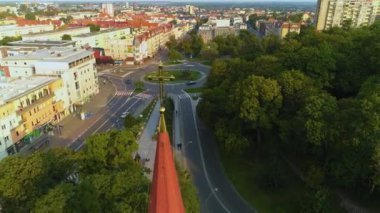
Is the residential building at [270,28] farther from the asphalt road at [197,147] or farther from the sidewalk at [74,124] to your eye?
the sidewalk at [74,124]

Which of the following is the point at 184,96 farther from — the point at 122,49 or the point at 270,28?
the point at 270,28

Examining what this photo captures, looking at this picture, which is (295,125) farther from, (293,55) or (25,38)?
(25,38)

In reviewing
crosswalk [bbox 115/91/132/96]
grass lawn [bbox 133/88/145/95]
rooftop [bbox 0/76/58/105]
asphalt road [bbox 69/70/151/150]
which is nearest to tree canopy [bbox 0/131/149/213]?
asphalt road [bbox 69/70/151/150]

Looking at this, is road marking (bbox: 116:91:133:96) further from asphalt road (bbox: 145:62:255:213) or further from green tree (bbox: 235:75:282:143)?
green tree (bbox: 235:75:282:143)

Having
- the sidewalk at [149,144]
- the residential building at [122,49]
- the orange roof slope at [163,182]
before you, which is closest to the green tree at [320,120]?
the sidewalk at [149,144]

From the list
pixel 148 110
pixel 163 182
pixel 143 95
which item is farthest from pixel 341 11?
pixel 163 182

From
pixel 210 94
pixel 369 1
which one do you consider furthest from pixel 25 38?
pixel 369 1
